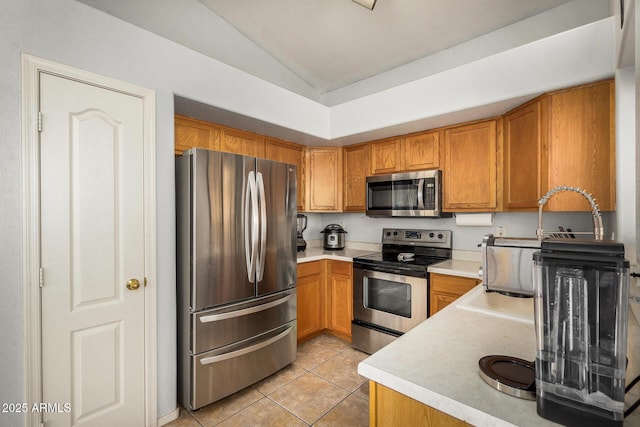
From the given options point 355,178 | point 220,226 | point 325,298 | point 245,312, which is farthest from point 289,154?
point 245,312

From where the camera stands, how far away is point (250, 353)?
7.40 ft

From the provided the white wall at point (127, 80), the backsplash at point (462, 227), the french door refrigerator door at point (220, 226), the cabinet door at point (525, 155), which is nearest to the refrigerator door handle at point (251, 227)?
the french door refrigerator door at point (220, 226)

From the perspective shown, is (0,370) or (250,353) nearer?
(0,370)

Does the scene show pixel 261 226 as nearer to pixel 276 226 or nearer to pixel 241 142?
pixel 276 226

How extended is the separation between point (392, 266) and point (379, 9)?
2.18m

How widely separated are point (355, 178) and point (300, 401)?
2280mm

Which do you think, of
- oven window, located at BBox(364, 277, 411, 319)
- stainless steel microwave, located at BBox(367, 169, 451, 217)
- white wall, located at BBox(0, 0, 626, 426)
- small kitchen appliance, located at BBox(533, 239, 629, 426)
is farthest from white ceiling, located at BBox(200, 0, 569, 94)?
small kitchen appliance, located at BBox(533, 239, 629, 426)

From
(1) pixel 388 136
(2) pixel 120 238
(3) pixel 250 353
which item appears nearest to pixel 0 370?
(2) pixel 120 238

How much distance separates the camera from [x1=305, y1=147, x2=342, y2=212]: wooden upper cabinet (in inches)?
139

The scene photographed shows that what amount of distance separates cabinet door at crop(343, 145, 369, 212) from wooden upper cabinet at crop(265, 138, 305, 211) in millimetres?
520

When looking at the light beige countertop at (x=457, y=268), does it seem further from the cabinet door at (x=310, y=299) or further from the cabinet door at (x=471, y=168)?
the cabinet door at (x=310, y=299)

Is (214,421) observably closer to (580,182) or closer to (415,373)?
(415,373)

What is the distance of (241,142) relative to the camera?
112 inches

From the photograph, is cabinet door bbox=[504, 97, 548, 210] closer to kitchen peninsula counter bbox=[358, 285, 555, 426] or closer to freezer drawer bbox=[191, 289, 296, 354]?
kitchen peninsula counter bbox=[358, 285, 555, 426]
